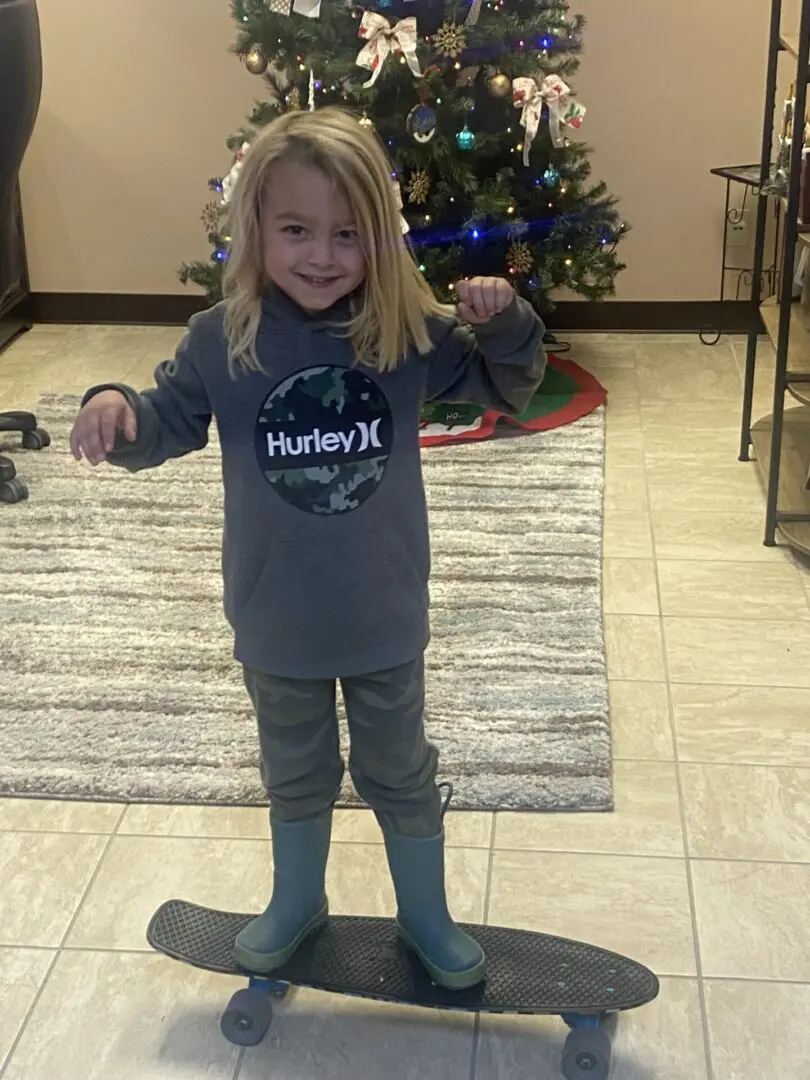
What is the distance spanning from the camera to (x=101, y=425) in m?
1.32

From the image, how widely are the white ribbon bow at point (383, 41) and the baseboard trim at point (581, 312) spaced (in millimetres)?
1325

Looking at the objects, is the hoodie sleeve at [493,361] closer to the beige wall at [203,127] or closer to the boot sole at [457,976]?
the boot sole at [457,976]

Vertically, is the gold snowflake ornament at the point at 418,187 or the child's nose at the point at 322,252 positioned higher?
the child's nose at the point at 322,252

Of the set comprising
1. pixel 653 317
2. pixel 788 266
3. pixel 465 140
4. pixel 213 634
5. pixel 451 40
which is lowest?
pixel 653 317

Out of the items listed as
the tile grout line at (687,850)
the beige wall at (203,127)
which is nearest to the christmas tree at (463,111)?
the beige wall at (203,127)

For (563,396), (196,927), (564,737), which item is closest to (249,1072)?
(196,927)

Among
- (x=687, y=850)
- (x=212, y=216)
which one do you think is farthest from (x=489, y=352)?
(x=212, y=216)

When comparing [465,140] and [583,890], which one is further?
[465,140]

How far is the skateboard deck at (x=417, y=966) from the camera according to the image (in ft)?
5.08

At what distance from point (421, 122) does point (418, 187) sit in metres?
0.18

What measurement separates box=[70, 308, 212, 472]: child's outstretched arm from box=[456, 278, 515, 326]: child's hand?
28 centimetres

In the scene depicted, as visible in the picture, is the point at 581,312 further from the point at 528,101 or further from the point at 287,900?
the point at 287,900

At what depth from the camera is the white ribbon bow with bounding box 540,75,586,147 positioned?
3451 mm

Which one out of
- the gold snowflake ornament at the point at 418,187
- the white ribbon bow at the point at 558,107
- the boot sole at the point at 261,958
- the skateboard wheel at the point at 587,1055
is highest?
the white ribbon bow at the point at 558,107
